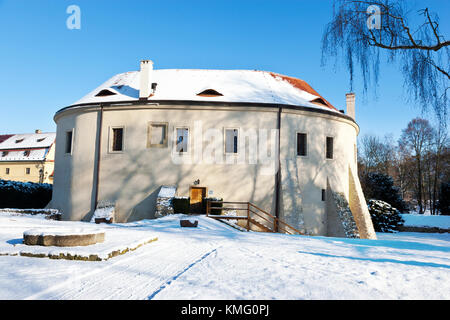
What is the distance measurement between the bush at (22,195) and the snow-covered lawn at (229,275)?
17560mm

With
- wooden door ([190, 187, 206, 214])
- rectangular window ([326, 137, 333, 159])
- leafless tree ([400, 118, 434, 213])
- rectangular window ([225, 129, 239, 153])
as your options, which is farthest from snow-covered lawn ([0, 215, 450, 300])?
leafless tree ([400, 118, 434, 213])

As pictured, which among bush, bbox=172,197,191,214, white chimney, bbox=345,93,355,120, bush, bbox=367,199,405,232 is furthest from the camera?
white chimney, bbox=345,93,355,120

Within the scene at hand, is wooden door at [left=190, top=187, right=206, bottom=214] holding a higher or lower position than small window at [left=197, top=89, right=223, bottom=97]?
lower

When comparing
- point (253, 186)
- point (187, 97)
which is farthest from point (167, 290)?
point (187, 97)

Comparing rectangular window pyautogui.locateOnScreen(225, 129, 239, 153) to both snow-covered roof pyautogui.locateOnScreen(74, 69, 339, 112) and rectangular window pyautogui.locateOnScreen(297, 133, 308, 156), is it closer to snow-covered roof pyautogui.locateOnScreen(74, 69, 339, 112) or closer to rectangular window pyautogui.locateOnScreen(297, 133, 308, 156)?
snow-covered roof pyautogui.locateOnScreen(74, 69, 339, 112)

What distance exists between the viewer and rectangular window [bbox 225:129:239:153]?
1941 cm

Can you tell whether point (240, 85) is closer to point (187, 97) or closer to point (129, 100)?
point (187, 97)

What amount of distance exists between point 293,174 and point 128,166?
9.08 m

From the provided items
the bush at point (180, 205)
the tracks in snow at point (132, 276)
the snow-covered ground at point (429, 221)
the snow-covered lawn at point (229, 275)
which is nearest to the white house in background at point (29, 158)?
the bush at point (180, 205)

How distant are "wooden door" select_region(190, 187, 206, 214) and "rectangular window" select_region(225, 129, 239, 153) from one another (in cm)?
257

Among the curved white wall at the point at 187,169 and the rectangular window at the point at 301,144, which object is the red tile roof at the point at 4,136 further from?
the rectangular window at the point at 301,144

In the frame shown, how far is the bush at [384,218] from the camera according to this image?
2517 centimetres

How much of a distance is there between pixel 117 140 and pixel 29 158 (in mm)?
32033
